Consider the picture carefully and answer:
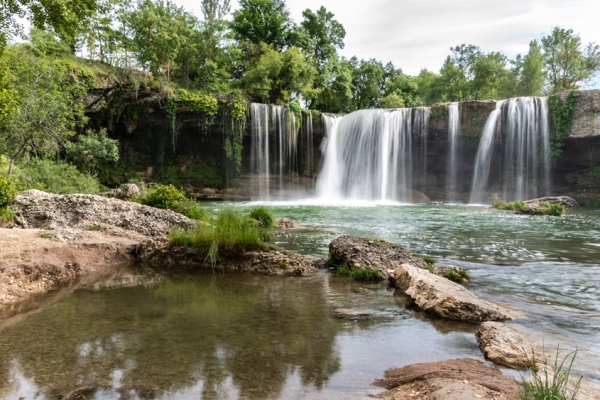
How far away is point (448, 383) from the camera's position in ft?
9.26

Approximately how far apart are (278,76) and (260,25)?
9295 mm

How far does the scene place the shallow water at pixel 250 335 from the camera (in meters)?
3.07

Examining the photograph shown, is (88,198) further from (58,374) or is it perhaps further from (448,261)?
(448,261)

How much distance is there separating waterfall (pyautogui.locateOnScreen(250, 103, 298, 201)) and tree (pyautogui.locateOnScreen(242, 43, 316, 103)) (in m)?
2.26

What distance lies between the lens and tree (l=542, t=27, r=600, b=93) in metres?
39.4

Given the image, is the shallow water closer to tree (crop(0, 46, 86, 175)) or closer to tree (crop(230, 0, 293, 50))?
tree (crop(0, 46, 86, 175))

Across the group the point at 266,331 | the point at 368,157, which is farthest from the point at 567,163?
the point at 266,331

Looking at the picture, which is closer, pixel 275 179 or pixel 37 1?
pixel 37 1

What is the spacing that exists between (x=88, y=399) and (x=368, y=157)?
29.8 m

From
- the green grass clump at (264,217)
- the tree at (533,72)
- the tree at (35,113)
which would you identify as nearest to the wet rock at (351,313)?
the green grass clump at (264,217)

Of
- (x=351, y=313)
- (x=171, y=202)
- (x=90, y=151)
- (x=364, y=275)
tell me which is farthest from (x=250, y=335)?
(x=90, y=151)

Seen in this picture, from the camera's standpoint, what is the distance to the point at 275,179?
32562 millimetres

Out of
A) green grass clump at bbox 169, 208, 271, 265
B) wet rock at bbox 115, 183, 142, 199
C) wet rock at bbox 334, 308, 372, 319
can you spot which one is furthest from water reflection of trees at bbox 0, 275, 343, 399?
wet rock at bbox 115, 183, 142, 199

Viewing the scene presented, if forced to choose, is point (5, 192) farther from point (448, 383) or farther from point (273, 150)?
Result: point (273, 150)
